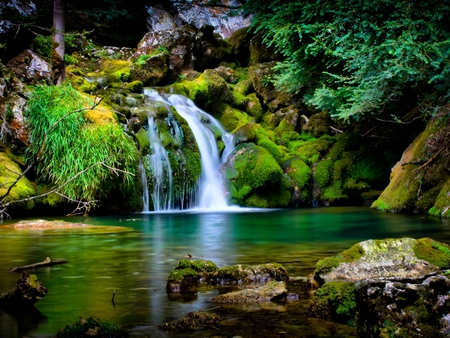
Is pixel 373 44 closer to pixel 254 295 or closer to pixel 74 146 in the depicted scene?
pixel 74 146

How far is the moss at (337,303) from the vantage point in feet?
12.1

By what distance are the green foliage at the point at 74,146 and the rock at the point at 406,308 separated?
33.2 ft

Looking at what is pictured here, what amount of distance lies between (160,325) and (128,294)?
1.04 m

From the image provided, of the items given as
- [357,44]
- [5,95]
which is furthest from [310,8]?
[5,95]

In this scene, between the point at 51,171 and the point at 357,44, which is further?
the point at 51,171

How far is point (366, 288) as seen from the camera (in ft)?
10.4

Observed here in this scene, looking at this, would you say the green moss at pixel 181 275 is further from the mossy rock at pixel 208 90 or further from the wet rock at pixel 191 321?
the mossy rock at pixel 208 90

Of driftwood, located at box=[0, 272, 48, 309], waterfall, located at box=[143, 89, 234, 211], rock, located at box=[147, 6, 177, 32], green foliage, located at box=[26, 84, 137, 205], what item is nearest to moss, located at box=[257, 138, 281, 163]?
waterfall, located at box=[143, 89, 234, 211]

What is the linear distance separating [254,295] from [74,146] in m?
9.86

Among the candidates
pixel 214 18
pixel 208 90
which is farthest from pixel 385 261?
pixel 214 18

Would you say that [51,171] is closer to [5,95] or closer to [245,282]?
[5,95]

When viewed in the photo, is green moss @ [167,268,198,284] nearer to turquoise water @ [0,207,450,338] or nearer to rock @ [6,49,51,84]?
turquoise water @ [0,207,450,338]

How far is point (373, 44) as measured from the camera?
453 inches

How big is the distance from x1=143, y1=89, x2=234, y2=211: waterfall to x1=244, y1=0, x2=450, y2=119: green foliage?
396 centimetres
